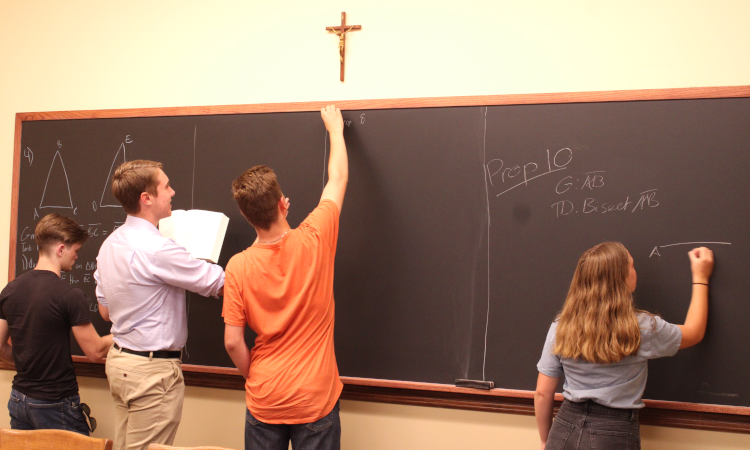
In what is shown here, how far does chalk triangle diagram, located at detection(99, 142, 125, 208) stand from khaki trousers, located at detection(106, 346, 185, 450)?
Result: 0.96 meters

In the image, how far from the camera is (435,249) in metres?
2.38

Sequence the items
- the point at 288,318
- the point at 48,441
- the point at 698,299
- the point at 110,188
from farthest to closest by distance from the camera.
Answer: the point at 110,188 → the point at 698,299 → the point at 288,318 → the point at 48,441

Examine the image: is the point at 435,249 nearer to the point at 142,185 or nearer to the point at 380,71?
the point at 380,71

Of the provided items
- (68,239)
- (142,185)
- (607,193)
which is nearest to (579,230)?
(607,193)

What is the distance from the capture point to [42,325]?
7.54 ft

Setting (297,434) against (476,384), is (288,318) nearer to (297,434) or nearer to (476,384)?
(297,434)

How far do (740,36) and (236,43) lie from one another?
2.37 m

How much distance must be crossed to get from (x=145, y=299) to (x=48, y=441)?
23.3 inches

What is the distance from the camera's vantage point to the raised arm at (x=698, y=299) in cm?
203

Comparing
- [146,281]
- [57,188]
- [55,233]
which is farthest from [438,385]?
[57,188]

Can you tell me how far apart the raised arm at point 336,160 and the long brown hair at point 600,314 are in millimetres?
1011

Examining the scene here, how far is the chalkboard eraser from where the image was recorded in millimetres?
2285

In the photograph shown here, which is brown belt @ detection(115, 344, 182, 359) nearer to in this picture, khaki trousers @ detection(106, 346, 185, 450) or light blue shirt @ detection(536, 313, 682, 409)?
khaki trousers @ detection(106, 346, 185, 450)

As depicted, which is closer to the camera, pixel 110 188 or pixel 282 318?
pixel 282 318
